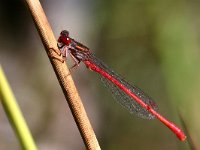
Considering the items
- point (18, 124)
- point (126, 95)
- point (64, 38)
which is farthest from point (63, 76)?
point (126, 95)

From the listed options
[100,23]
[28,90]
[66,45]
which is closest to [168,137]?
[100,23]

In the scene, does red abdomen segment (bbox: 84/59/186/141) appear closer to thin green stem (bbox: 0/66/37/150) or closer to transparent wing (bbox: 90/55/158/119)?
transparent wing (bbox: 90/55/158/119)

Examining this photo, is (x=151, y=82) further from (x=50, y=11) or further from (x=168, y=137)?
(x=50, y=11)

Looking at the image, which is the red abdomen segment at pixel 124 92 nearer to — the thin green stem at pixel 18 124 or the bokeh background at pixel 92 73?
the bokeh background at pixel 92 73

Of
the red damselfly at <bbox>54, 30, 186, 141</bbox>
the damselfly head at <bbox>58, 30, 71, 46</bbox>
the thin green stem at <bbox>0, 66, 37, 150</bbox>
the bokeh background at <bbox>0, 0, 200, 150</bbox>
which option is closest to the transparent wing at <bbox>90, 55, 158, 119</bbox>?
the red damselfly at <bbox>54, 30, 186, 141</bbox>

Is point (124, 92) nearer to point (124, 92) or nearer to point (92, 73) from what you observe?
point (124, 92)
